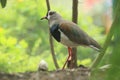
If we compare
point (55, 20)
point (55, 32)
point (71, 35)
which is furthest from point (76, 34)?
point (55, 20)

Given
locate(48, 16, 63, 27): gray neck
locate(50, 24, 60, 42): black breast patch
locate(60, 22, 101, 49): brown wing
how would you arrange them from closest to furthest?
locate(60, 22, 101, 49): brown wing → locate(50, 24, 60, 42): black breast patch → locate(48, 16, 63, 27): gray neck

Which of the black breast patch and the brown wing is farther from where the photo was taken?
the black breast patch

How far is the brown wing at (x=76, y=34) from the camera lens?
2.68 metres

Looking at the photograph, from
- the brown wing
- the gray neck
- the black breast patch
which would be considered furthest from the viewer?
the gray neck

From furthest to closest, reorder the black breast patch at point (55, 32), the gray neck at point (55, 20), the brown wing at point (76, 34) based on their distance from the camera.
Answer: the gray neck at point (55, 20), the black breast patch at point (55, 32), the brown wing at point (76, 34)

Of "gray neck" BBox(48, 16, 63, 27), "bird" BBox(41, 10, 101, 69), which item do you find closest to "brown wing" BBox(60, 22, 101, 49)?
"bird" BBox(41, 10, 101, 69)

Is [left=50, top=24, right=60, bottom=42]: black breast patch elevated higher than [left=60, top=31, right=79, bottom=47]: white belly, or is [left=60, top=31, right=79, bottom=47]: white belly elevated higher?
[left=50, top=24, right=60, bottom=42]: black breast patch

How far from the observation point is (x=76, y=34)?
8.92ft

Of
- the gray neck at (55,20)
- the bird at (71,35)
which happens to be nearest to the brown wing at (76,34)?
the bird at (71,35)

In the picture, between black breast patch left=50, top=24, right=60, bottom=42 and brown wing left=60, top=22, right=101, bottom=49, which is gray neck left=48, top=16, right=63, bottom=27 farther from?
brown wing left=60, top=22, right=101, bottom=49

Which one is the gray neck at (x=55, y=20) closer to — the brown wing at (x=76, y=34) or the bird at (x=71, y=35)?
the bird at (x=71, y=35)

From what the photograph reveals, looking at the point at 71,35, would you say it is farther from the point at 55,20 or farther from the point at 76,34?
the point at 55,20

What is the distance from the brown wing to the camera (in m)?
2.68

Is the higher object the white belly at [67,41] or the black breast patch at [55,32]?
the black breast patch at [55,32]
